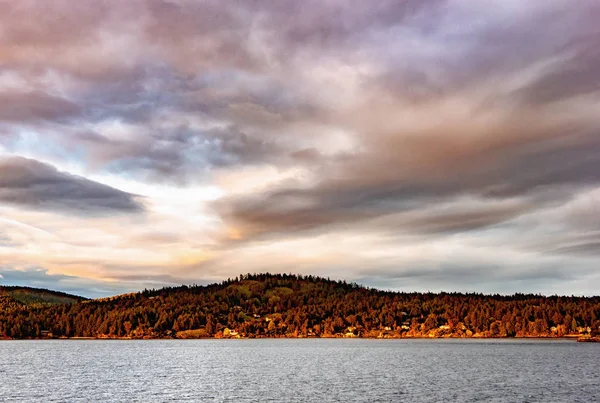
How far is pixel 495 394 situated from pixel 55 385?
310 ft

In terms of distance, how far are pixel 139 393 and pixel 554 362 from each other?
5261 inches

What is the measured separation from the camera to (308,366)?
173 m

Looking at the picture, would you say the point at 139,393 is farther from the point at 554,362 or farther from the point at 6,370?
the point at 554,362

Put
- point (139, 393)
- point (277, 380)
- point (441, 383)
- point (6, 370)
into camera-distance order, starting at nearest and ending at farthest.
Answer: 1. point (139, 393)
2. point (441, 383)
3. point (277, 380)
4. point (6, 370)

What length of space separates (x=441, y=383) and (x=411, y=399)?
2768 cm

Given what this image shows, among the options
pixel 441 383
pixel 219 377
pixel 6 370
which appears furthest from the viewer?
pixel 6 370

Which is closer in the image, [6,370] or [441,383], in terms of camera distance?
[441,383]

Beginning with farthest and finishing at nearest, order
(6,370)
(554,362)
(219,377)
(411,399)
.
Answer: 1. (554,362)
2. (6,370)
3. (219,377)
4. (411,399)

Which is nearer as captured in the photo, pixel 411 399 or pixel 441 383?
pixel 411 399

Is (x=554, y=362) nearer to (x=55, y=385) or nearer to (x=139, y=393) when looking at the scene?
(x=139, y=393)

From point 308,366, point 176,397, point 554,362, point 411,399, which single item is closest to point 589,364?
point 554,362

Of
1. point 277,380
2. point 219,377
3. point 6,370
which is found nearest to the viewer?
point 277,380

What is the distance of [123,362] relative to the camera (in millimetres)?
195875

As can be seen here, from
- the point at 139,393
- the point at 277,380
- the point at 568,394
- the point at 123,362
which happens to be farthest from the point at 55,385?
the point at 568,394
